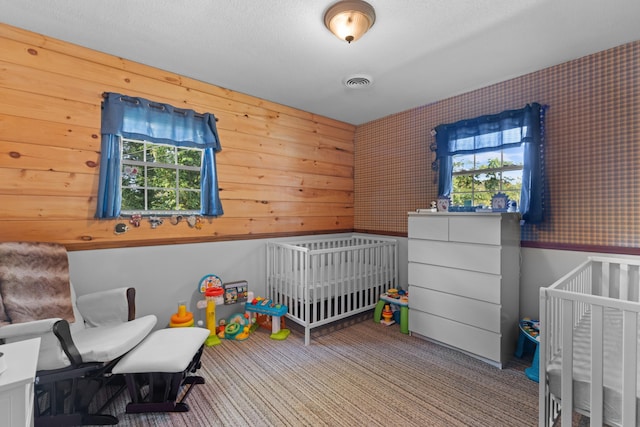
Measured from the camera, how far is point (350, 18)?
173cm

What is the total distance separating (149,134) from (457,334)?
122 inches

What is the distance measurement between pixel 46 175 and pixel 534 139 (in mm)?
3762

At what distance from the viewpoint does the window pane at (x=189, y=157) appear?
2.73 meters

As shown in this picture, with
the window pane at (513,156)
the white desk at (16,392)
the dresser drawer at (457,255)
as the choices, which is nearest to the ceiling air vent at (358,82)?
the window pane at (513,156)

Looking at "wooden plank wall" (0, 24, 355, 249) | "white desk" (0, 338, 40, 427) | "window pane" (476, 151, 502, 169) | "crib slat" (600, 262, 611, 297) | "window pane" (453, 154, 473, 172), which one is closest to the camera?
"white desk" (0, 338, 40, 427)

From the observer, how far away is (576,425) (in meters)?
1.59

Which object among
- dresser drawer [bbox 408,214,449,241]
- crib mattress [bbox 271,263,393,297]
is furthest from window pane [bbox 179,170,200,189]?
dresser drawer [bbox 408,214,449,241]

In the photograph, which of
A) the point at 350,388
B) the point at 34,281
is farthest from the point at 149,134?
the point at 350,388

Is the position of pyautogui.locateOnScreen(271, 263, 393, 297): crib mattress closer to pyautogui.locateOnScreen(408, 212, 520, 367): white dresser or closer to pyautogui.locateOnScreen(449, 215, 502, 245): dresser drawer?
pyautogui.locateOnScreen(408, 212, 520, 367): white dresser

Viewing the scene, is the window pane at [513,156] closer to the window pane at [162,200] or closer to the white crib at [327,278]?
the white crib at [327,278]

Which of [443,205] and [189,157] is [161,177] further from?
[443,205]

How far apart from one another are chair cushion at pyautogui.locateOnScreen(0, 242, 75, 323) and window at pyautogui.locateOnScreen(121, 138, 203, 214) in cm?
59

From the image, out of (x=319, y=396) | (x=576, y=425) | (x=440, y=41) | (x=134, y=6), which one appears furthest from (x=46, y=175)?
(x=576, y=425)

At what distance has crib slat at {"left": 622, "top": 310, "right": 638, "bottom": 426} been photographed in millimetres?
1118
